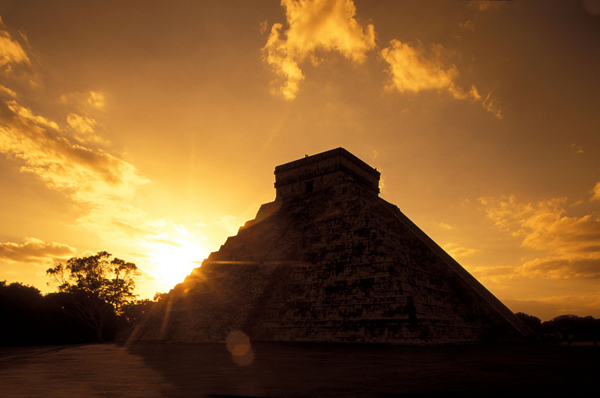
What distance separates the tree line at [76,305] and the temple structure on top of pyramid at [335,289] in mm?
11832

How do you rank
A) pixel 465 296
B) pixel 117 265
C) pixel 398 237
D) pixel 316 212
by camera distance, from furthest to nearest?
pixel 117 265, pixel 316 212, pixel 398 237, pixel 465 296

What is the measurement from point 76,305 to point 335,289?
75.9 feet

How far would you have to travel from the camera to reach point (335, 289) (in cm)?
1386

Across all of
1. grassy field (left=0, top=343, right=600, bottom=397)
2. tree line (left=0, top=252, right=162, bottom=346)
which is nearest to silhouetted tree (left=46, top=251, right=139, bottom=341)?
tree line (left=0, top=252, right=162, bottom=346)

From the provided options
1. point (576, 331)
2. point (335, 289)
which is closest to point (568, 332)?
point (576, 331)

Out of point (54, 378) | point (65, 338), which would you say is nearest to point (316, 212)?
point (54, 378)

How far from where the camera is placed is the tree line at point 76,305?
25.5 metres

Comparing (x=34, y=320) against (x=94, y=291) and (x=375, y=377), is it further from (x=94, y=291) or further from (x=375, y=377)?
(x=375, y=377)

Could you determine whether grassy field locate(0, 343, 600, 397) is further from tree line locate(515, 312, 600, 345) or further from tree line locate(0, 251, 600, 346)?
tree line locate(0, 251, 600, 346)

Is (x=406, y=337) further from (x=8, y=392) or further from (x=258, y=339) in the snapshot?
(x=8, y=392)

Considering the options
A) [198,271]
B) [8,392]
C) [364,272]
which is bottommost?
[8,392]

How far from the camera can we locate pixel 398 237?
16688mm

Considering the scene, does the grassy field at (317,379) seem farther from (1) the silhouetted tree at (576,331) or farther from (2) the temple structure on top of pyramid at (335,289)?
(1) the silhouetted tree at (576,331)

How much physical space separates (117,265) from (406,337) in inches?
982
